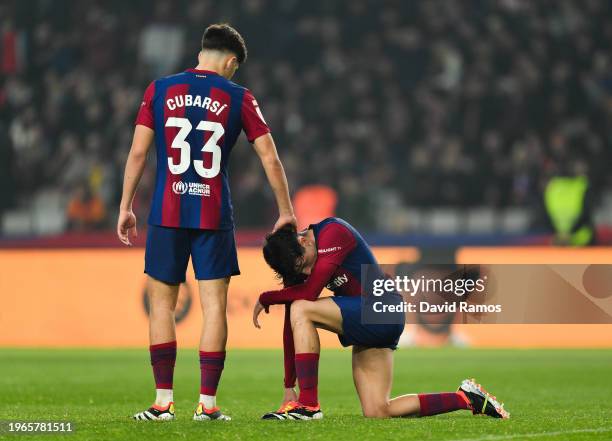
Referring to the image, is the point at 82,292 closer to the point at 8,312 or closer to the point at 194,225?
the point at 8,312

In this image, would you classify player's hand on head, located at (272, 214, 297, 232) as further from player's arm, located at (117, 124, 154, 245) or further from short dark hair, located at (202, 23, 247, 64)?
short dark hair, located at (202, 23, 247, 64)

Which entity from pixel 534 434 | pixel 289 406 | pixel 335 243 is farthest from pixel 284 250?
pixel 534 434

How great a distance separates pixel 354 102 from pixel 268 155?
13.0 meters

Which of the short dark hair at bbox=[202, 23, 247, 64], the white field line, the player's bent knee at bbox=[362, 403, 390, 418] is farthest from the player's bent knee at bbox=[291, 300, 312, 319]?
the short dark hair at bbox=[202, 23, 247, 64]

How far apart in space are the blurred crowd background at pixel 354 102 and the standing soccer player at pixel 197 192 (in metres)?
10.6

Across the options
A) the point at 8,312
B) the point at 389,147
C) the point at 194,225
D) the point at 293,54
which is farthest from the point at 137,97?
the point at 194,225

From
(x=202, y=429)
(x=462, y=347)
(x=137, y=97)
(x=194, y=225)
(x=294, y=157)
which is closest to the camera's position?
(x=202, y=429)

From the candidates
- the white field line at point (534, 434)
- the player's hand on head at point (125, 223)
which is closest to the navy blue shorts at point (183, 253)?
the player's hand on head at point (125, 223)

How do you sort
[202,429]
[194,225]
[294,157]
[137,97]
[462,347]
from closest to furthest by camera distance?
[202,429] → [194,225] → [462,347] → [294,157] → [137,97]

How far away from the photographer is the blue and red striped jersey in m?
6.67

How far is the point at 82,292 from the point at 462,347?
4753 mm

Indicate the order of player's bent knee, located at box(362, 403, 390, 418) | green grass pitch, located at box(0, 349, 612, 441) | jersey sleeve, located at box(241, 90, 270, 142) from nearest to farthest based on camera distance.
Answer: green grass pitch, located at box(0, 349, 612, 441) < jersey sleeve, located at box(241, 90, 270, 142) < player's bent knee, located at box(362, 403, 390, 418)

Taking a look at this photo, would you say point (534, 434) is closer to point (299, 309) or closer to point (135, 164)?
point (299, 309)

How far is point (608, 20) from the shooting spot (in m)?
20.6
